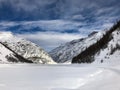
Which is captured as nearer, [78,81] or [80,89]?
[80,89]

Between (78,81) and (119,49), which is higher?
(119,49)

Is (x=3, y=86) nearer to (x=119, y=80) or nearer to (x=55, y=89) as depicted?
(x=55, y=89)

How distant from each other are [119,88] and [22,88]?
15.7 ft

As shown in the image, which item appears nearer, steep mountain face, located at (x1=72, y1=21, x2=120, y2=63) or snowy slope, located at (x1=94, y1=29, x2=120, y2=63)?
snowy slope, located at (x1=94, y1=29, x2=120, y2=63)

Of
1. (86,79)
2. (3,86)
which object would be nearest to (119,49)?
(86,79)

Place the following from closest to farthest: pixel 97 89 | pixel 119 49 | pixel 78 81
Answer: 1. pixel 97 89
2. pixel 78 81
3. pixel 119 49

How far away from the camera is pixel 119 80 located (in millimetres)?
14625

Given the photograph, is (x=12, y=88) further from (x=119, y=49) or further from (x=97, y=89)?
(x=119, y=49)

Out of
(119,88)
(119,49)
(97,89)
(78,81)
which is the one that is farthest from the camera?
(119,49)

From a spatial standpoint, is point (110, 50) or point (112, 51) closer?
point (112, 51)

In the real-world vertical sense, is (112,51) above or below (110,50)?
below

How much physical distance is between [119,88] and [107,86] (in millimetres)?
1180

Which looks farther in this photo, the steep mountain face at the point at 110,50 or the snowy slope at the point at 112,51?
the steep mountain face at the point at 110,50

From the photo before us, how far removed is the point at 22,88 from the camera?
46.5 ft
